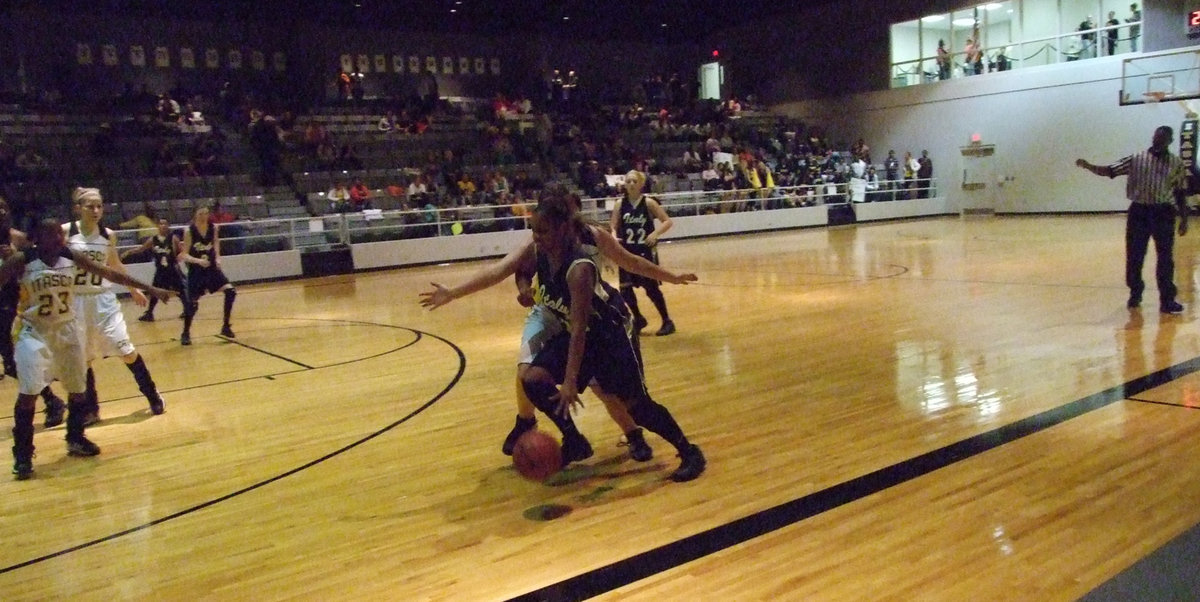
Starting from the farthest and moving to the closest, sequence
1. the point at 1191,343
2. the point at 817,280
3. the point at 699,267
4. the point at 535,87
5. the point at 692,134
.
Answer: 1. the point at 535,87
2. the point at 692,134
3. the point at 699,267
4. the point at 817,280
5. the point at 1191,343

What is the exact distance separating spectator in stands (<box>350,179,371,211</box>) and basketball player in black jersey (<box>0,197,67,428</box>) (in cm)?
1026

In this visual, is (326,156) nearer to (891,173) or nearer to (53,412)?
(53,412)

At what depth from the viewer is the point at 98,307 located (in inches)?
222

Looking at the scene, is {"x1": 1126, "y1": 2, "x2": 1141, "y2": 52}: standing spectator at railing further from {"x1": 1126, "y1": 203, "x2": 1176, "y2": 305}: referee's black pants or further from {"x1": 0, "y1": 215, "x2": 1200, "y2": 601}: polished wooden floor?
{"x1": 1126, "y1": 203, "x2": 1176, "y2": 305}: referee's black pants

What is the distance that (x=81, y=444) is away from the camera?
191 inches

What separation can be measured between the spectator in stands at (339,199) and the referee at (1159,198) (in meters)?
13.7

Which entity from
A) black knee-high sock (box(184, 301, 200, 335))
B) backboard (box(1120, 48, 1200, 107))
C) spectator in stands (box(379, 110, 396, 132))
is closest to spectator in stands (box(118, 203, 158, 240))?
black knee-high sock (box(184, 301, 200, 335))

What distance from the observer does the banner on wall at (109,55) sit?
2159 centimetres

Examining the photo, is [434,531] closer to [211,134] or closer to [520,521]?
[520,521]

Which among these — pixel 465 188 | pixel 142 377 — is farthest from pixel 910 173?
pixel 142 377

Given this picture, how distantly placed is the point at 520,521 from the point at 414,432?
65.2 inches

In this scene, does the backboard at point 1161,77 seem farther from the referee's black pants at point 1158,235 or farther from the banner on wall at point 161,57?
the banner on wall at point 161,57

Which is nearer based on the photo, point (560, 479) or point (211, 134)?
point (560, 479)

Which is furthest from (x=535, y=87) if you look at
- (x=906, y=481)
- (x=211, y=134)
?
(x=906, y=481)
